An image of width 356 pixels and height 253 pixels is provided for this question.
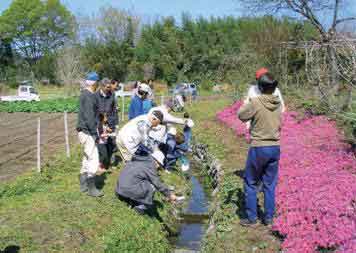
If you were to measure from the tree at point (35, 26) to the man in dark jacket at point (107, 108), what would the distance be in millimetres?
59662

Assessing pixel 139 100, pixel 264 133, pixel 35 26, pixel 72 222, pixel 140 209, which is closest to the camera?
pixel 264 133

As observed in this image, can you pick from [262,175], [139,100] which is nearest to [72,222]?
[262,175]

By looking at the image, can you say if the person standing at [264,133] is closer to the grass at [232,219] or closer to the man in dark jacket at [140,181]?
the grass at [232,219]

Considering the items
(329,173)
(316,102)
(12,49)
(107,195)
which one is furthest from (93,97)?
(12,49)

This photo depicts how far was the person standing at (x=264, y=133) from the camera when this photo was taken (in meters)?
5.71

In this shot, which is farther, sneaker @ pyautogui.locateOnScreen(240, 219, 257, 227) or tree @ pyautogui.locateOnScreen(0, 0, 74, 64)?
tree @ pyautogui.locateOnScreen(0, 0, 74, 64)

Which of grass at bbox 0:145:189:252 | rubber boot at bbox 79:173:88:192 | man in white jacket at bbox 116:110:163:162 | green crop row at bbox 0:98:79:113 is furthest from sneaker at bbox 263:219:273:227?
green crop row at bbox 0:98:79:113

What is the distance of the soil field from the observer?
1083 centimetres

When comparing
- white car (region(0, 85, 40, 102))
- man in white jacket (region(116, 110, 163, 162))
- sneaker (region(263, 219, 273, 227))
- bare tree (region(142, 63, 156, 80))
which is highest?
man in white jacket (region(116, 110, 163, 162))

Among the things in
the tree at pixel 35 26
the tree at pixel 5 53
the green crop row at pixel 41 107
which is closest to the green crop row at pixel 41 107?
the green crop row at pixel 41 107

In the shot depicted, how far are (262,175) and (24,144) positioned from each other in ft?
34.9

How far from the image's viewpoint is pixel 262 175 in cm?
607

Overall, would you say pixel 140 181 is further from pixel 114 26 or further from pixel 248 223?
pixel 114 26

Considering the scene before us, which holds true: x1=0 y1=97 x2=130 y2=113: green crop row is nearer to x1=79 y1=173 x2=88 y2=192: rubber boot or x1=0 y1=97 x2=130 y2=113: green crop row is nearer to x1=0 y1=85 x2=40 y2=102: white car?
x1=0 y1=85 x2=40 y2=102: white car
